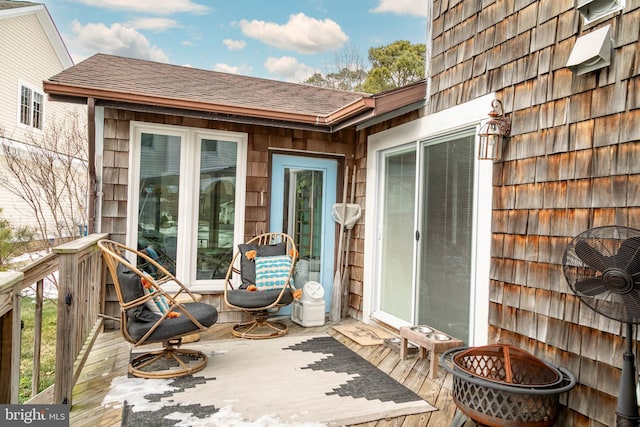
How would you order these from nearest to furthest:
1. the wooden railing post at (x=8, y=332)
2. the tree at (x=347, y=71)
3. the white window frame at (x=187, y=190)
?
the wooden railing post at (x=8, y=332), the white window frame at (x=187, y=190), the tree at (x=347, y=71)

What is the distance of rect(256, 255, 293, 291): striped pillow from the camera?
439 centimetres

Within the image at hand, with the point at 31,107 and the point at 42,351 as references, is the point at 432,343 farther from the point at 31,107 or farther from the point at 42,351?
the point at 31,107

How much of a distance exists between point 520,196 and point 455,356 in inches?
43.2

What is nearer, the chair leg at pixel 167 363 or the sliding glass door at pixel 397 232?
the chair leg at pixel 167 363

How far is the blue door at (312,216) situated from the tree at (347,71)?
1183cm

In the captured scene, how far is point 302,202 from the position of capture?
5055 millimetres

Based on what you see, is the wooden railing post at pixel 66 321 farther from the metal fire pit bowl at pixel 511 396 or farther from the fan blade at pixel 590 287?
the fan blade at pixel 590 287

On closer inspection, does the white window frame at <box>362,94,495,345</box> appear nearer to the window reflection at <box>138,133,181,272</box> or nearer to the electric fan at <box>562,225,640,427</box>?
the electric fan at <box>562,225,640,427</box>

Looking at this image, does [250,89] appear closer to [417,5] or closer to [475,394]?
[475,394]

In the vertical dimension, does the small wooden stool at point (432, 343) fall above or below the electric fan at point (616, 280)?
below

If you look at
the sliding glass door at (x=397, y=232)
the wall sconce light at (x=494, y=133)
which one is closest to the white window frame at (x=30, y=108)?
the sliding glass door at (x=397, y=232)

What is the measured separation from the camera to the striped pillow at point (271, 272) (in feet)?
14.4

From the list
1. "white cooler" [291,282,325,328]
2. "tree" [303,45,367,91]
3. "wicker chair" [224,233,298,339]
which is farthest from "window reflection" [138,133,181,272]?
"tree" [303,45,367,91]

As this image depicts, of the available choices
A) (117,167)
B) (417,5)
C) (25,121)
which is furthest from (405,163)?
(417,5)
